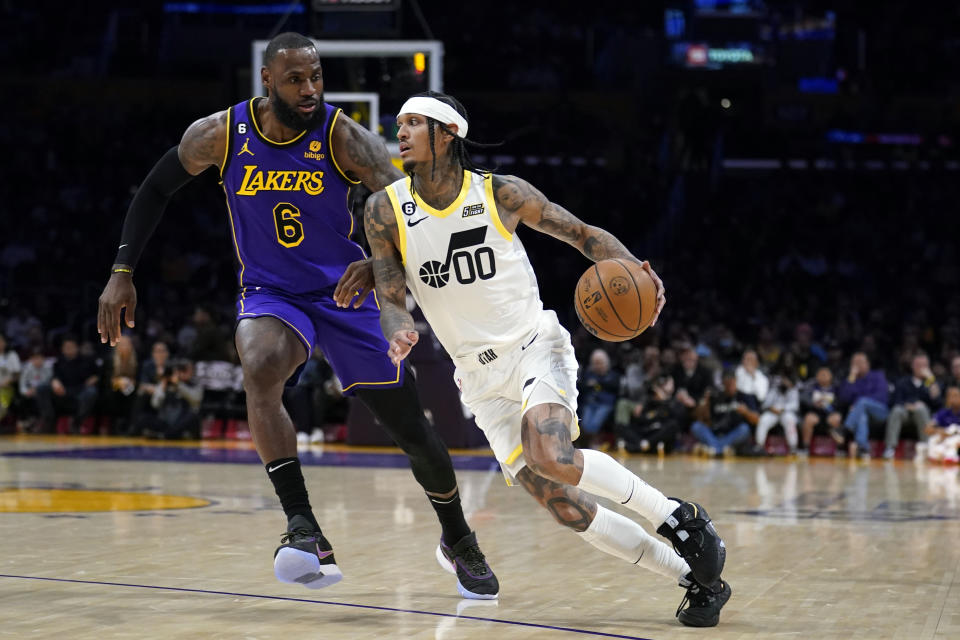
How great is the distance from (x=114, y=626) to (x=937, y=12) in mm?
26471

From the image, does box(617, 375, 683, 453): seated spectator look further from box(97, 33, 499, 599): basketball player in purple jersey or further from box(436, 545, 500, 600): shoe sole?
box(97, 33, 499, 599): basketball player in purple jersey

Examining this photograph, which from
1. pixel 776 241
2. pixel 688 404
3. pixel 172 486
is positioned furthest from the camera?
pixel 776 241

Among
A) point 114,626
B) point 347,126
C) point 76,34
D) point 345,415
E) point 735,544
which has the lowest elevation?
point 345,415

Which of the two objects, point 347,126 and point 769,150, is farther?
point 769,150

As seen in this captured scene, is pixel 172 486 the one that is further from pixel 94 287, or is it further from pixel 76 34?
pixel 76 34

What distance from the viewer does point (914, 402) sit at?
47.1 ft

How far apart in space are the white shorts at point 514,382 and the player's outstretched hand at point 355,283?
0.46 metres

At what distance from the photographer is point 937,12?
27.3m

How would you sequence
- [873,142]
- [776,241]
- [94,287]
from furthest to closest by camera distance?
[873,142] < [776,241] < [94,287]

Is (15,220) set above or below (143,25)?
below

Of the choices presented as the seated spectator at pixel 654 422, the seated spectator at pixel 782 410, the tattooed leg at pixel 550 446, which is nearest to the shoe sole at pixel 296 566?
the tattooed leg at pixel 550 446

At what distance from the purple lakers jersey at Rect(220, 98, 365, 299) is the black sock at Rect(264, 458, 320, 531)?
0.72 m

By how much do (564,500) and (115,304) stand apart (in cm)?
201

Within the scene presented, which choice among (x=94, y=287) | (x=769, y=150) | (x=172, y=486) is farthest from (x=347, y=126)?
(x=769, y=150)
